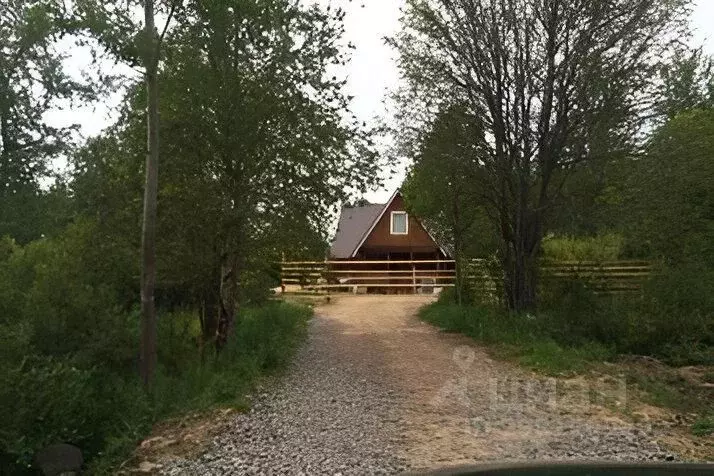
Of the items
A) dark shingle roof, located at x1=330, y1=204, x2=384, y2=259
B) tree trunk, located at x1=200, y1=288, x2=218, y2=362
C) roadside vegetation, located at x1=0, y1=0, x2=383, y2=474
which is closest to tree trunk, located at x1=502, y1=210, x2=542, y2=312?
roadside vegetation, located at x1=0, y1=0, x2=383, y2=474

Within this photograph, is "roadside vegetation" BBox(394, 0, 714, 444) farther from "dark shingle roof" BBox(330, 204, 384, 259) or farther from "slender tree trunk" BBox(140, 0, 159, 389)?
"dark shingle roof" BBox(330, 204, 384, 259)

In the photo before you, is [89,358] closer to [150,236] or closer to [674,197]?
[150,236]

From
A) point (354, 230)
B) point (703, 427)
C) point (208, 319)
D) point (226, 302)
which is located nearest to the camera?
point (703, 427)

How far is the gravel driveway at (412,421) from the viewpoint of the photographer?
25.7ft

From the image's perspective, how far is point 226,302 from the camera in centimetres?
1418

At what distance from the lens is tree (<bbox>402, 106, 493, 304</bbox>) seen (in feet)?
55.4

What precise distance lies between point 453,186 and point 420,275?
1310 centimetres

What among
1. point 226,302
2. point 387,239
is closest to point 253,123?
point 226,302

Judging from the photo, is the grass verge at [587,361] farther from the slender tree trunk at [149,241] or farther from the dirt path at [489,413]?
the slender tree trunk at [149,241]

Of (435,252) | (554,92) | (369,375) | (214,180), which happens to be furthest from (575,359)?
(435,252)

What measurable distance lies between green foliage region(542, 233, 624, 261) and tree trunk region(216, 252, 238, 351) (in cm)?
979

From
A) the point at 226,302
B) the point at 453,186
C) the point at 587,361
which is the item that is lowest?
Result: the point at 587,361

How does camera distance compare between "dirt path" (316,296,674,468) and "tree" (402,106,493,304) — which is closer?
"dirt path" (316,296,674,468)

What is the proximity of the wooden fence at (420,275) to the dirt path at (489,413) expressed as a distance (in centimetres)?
526
